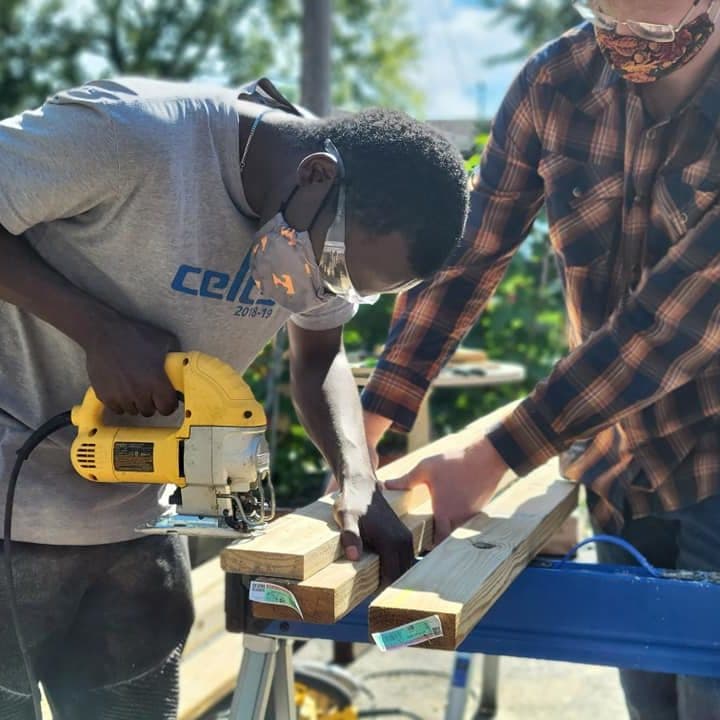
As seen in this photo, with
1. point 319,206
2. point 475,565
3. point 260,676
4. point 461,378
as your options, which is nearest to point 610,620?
point 475,565

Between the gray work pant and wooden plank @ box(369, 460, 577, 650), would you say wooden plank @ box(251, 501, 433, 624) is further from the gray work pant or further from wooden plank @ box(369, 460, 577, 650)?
the gray work pant

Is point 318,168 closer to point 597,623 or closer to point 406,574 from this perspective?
point 406,574

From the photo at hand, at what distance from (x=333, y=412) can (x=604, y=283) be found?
793 mm

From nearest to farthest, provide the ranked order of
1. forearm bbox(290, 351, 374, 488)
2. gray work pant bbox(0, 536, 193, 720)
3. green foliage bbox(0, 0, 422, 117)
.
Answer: gray work pant bbox(0, 536, 193, 720) < forearm bbox(290, 351, 374, 488) < green foliage bbox(0, 0, 422, 117)

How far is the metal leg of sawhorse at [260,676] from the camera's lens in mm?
2152

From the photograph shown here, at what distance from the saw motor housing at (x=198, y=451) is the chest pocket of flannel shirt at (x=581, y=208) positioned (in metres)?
1.07

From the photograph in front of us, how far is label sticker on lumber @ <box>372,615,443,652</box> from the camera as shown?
165 centimetres

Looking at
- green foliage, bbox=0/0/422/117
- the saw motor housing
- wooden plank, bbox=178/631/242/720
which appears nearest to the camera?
the saw motor housing

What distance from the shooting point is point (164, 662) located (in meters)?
2.24

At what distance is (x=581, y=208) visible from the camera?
8.49ft

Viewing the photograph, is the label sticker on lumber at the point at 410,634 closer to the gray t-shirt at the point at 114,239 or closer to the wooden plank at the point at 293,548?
the wooden plank at the point at 293,548

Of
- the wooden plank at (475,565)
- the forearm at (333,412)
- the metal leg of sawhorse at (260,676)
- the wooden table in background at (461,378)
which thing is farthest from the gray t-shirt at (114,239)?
the wooden table in background at (461,378)

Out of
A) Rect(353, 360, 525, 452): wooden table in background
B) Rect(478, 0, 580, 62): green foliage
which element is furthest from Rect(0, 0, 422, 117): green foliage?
Rect(353, 360, 525, 452): wooden table in background

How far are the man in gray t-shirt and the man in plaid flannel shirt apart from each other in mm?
531
